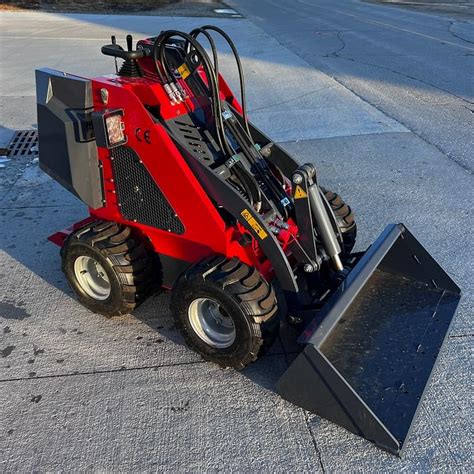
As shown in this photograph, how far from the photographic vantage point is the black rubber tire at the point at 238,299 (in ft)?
8.28

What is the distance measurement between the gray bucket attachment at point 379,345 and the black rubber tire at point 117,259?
1097 millimetres

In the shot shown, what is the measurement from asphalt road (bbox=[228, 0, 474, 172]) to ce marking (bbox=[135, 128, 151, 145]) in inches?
162

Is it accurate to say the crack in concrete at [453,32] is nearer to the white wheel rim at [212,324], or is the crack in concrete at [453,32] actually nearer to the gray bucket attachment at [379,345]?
the gray bucket attachment at [379,345]

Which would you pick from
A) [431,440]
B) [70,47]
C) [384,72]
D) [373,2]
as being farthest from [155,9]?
[431,440]

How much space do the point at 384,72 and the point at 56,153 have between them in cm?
809

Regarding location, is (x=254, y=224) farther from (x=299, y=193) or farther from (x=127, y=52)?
(x=127, y=52)

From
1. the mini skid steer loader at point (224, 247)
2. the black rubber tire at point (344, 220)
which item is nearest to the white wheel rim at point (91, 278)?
the mini skid steer loader at point (224, 247)

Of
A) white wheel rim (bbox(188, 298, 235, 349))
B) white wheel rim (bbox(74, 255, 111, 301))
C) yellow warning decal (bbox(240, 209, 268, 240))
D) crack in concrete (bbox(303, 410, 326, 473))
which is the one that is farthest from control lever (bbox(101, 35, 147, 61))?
crack in concrete (bbox(303, 410, 326, 473))

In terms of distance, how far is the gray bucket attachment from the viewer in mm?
2291

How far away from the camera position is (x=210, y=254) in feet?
9.18

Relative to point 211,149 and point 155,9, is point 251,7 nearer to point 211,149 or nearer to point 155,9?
point 155,9

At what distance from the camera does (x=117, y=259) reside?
2.94 m

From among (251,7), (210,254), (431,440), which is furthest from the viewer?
(251,7)

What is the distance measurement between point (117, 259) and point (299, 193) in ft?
3.81
